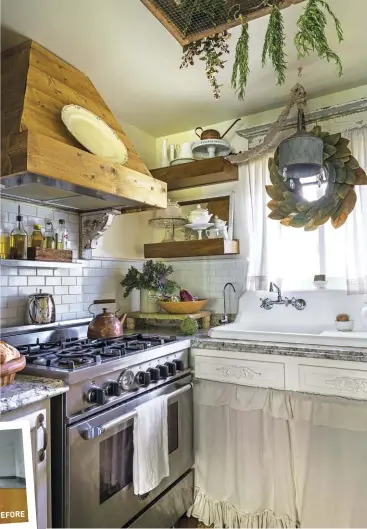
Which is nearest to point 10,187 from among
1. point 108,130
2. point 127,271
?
point 108,130

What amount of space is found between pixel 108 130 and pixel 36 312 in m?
0.99

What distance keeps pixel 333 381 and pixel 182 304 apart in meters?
1.04

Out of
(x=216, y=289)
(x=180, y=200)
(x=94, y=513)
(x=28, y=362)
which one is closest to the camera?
(x=94, y=513)

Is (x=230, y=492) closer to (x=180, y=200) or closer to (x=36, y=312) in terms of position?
(x=36, y=312)

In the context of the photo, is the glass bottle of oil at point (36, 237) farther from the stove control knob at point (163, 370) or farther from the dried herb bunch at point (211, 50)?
the dried herb bunch at point (211, 50)

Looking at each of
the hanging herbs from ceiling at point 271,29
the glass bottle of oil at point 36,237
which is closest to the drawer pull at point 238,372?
the glass bottle of oil at point 36,237

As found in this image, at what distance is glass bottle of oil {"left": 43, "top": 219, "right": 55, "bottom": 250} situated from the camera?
6.67 ft

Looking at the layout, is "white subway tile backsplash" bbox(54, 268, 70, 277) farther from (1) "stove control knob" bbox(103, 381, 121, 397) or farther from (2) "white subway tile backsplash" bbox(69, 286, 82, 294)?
(1) "stove control knob" bbox(103, 381, 121, 397)

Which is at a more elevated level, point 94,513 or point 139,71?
point 139,71

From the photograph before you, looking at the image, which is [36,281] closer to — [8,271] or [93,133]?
[8,271]

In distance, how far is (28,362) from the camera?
1.58 meters

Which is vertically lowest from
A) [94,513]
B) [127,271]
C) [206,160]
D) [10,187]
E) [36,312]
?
[94,513]

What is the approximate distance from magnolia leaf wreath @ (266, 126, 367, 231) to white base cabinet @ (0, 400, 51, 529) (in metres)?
1.74

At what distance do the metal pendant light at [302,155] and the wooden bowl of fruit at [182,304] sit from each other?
974 mm
